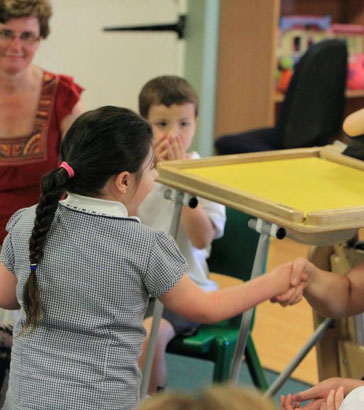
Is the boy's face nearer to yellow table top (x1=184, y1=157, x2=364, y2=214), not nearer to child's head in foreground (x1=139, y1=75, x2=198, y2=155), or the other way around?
child's head in foreground (x1=139, y1=75, x2=198, y2=155)

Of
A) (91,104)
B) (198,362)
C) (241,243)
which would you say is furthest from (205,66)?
(241,243)

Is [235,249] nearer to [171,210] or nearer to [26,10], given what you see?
[171,210]

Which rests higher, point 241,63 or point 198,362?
point 241,63

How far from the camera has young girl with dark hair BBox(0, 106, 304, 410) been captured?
146 centimetres

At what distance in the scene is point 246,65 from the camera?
475cm

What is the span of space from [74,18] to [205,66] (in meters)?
0.90

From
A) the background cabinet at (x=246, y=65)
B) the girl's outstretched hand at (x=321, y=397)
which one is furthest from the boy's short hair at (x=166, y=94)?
the background cabinet at (x=246, y=65)

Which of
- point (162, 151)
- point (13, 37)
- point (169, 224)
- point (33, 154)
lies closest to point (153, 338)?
point (169, 224)

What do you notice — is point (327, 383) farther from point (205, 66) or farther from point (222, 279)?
point (205, 66)

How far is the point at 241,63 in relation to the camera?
4.77m

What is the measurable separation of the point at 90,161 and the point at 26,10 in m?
0.87

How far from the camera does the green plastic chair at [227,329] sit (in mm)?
2141

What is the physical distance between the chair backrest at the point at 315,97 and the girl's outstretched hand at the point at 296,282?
257 centimetres

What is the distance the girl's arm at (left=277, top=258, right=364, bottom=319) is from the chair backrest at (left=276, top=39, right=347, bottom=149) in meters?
2.41
